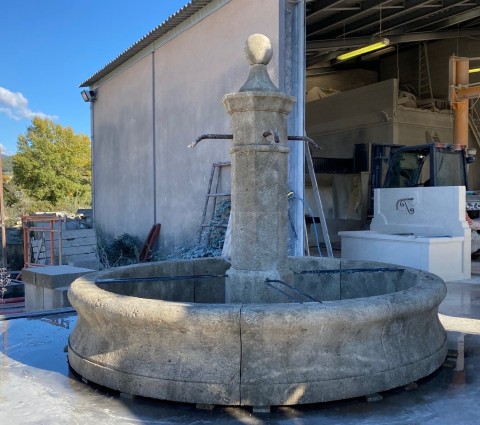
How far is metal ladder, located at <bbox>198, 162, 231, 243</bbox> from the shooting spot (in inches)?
418

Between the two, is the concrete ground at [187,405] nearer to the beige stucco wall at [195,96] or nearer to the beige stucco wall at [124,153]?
the beige stucco wall at [195,96]

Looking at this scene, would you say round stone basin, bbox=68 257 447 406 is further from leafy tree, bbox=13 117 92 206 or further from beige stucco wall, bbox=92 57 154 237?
leafy tree, bbox=13 117 92 206

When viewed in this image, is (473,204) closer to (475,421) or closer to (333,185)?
(333,185)

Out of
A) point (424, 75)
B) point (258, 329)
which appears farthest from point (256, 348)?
point (424, 75)

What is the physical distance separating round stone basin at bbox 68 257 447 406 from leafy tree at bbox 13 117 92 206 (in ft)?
111

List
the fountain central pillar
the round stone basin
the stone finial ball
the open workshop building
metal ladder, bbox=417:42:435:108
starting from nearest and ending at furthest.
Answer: the round stone basin, the fountain central pillar, the stone finial ball, the open workshop building, metal ladder, bbox=417:42:435:108

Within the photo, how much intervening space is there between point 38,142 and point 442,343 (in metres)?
37.4

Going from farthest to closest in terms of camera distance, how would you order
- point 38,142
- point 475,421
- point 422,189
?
point 38,142 < point 422,189 < point 475,421

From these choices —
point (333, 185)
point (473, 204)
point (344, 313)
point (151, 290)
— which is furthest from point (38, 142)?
point (344, 313)

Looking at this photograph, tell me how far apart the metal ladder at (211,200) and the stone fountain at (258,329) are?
624 cm

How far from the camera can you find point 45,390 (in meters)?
3.49

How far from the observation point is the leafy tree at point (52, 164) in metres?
36.2

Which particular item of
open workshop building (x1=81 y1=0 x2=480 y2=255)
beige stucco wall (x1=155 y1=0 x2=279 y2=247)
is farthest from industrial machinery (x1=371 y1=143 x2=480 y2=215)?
beige stucco wall (x1=155 y1=0 x2=279 y2=247)

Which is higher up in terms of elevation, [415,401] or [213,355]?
[213,355]
